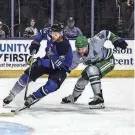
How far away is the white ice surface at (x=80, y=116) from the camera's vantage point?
14.7 feet

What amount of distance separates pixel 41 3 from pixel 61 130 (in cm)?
568

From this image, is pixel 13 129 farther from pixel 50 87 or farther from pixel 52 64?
pixel 52 64

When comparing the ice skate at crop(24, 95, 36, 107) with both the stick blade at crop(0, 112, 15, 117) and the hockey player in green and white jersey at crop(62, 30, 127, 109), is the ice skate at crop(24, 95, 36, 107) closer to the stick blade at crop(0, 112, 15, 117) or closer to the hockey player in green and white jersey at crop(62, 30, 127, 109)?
the stick blade at crop(0, 112, 15, 117)

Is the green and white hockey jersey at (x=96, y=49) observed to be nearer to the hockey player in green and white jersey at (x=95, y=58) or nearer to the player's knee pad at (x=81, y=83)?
the hockey player in green and white jersey at (x=95, y=58)

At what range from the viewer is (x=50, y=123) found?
4805 mm

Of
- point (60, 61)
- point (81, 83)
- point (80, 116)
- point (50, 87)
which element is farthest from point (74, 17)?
point (80, 116)

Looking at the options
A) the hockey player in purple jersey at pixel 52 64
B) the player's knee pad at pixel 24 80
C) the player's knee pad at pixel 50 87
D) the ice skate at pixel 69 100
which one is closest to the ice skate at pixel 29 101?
the hockey player in purple jersey at pixel 52 64

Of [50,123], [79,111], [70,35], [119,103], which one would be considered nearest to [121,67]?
[70,35]

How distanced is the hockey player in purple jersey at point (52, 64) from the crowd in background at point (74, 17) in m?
3.93

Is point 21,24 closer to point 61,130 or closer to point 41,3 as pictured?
point 41,3


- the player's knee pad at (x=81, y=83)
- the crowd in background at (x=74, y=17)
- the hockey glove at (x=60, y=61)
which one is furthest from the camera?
the crowd in background at (x=74, y=17)

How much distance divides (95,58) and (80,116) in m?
0.80

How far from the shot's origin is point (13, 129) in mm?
4465

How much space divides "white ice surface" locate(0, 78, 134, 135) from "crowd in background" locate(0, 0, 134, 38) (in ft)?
9.01
